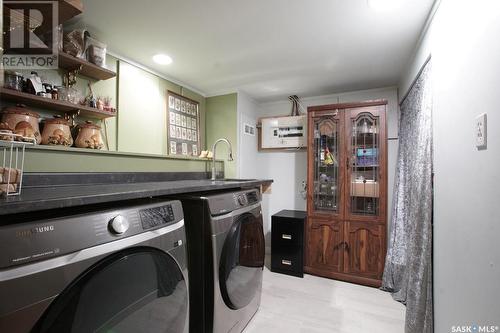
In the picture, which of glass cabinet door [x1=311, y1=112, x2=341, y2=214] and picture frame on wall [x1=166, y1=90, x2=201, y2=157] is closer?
picture frame on wall [x1=166, y1=90, x2=201, y2=157]

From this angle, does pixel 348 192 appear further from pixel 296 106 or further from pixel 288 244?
pixel 296 106

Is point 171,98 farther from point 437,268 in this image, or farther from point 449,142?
point 437,268

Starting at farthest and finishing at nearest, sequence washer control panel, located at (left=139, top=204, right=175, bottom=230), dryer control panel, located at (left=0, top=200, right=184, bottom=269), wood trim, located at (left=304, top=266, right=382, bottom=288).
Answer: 1. wood trim, located at (left=304, top=266, right=382, bottom=288)
2. washer control panel, located at (left=139, top=204, right=175, bottom=230)
3. dryer control panel, located at (left=0, top=200, right=184, bottom=269)

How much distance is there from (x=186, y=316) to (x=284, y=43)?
76.9 inches

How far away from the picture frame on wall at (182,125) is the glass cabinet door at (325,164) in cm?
148

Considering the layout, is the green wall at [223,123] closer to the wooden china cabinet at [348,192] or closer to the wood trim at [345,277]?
the wooden china cabinet at [348,192]

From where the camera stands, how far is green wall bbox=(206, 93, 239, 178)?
2980 millimetres

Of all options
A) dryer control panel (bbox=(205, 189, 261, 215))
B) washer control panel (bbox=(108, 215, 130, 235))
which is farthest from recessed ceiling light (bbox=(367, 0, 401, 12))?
washer control panel (bbox=(108, 215, 130, 235))

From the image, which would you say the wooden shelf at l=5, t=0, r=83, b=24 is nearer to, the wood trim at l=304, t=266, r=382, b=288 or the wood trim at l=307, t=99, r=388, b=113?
the wood trim at l=307, t=99, r=388, b=113

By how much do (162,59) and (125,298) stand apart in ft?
6.66

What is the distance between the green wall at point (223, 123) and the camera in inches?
117

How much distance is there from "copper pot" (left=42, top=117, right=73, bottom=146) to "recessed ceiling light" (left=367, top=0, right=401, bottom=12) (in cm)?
216

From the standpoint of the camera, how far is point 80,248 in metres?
0.70

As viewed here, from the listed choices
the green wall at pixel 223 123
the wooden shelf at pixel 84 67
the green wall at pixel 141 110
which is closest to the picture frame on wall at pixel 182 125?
the green wall at pixel 141 110
